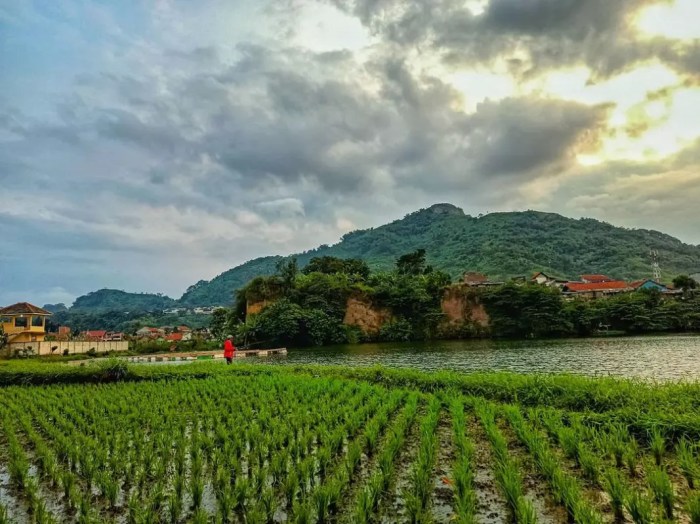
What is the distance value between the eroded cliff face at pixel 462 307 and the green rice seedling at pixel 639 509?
157 feet

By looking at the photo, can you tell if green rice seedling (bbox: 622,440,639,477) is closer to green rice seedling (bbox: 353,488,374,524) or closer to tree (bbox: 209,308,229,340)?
green rice seedling (bbox: 353,488,374,524)

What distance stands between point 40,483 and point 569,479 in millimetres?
6703

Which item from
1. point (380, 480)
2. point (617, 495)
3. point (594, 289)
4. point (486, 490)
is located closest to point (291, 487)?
point (380, 480)

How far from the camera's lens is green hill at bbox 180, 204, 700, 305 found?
8112 cm

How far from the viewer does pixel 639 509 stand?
3.92 m

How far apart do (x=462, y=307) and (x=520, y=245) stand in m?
42.4

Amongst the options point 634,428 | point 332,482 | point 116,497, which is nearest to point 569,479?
point 332,482

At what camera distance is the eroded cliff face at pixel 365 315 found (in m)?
51.4

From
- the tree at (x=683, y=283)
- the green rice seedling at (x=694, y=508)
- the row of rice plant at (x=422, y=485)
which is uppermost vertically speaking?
the tree at (x=683, y=283)

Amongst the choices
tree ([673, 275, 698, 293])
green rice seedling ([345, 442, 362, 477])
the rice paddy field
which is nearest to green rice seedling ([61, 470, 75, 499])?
the rice paddy field

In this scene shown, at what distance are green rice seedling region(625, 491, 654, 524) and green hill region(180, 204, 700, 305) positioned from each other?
71.9 m

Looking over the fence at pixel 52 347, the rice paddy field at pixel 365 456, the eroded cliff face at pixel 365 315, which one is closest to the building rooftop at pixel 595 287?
the eroded cliff face at pixel 365 315

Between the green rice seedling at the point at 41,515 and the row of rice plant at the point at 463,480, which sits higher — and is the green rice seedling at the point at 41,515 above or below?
above

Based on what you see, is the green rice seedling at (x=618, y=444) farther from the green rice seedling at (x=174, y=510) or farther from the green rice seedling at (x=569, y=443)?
the green rice seedling at (x=174, y=510)
